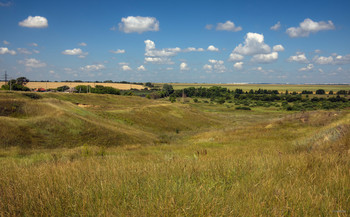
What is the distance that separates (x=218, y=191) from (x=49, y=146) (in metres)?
23.6

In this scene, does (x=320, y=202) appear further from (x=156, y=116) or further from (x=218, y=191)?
(x=156, y=116)

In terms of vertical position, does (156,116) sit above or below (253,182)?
below

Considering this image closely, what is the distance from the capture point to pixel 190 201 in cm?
286

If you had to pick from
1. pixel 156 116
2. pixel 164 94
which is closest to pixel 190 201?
pixel 156 116

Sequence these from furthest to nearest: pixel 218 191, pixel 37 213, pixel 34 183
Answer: pixel 34 183 → pixel 218 191 → pixel 37 213

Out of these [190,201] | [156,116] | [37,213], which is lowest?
[156,116]

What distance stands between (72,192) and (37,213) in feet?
1.86

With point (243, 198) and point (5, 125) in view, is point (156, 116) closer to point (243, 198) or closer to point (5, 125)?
point (5, 125)

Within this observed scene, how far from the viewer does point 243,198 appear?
10.3 ft

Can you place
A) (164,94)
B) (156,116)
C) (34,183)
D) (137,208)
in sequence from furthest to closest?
(164,94) < (156,116) < (34,183) < (137,208)

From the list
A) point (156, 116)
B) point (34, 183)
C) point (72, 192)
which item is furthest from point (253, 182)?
point (156, 116)

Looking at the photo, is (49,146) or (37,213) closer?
(37,213)

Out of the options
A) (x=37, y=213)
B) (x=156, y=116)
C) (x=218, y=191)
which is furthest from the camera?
(x=156, y=116)

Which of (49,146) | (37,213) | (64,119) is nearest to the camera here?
(37,213)
